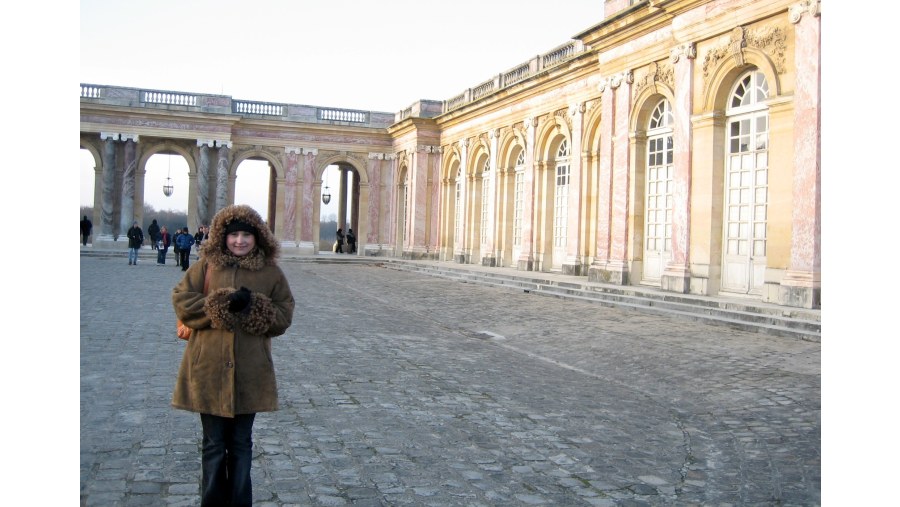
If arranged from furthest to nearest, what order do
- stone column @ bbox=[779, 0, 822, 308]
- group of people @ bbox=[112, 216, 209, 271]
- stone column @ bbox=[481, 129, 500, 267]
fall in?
stone column @ bbox=[481, 129, 500, 267] < group of people @ bbox=[112, 216, 209, 271] < stone column @ bbox=[779, 0, 822, 308]

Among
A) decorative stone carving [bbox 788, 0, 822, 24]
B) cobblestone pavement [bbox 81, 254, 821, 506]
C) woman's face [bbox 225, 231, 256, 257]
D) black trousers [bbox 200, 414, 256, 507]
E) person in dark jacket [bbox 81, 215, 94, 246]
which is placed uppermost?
decorative stone carving [bbox 788, 0, 822, 24]

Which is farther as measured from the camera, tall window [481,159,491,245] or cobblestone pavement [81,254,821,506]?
tall window [481,159,491,245]

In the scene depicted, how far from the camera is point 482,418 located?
6.00m

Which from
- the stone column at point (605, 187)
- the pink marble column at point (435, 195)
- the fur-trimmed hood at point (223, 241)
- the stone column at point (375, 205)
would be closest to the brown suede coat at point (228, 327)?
the fur-trimmed hood at point (223, 241)

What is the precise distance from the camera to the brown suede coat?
143 inches

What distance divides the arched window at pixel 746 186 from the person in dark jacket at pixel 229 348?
11957 millimetres

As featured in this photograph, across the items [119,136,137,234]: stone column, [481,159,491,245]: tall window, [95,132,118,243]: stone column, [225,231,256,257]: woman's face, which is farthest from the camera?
[119,136,137,234]: stone column

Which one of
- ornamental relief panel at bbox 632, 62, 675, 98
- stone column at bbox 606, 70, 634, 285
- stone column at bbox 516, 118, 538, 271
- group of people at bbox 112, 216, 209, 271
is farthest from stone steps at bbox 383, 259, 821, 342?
group of people at bbox 112, 216, 209, 271

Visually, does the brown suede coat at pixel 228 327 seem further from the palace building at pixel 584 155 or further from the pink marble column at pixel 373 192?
the pink marble column at pixel 373 192

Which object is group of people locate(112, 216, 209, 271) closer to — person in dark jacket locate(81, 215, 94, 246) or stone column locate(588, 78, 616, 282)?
person in dark jacket locate(81, 215, 94, 246)

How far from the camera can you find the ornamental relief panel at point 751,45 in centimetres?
1320

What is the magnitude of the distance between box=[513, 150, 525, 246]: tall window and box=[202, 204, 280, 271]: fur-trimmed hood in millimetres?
23038

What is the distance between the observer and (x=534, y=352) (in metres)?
9.79

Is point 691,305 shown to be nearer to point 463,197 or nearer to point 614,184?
point 614,184
